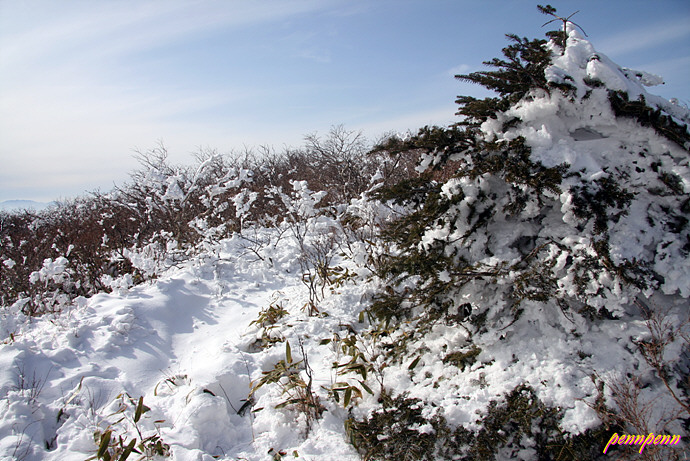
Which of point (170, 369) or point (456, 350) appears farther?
point (170, 369)

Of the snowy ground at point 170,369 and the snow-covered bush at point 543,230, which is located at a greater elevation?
the snow-covered bush at point 543,230

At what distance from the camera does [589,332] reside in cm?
242

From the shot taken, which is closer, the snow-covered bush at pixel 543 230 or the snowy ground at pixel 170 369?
the snow-covered bush at pixel 543 230

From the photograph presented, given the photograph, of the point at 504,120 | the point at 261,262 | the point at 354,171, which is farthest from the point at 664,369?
the point at 354,171

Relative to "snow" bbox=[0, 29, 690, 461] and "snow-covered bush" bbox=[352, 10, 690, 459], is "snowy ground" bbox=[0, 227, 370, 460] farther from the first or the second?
"snow-covered bush" bbox=[352, 10, 690, 459]

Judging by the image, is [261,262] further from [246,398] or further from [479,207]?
[479,207]

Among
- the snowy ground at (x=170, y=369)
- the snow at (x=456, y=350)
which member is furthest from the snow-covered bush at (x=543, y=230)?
the snowy ground at (x=170, y=369)

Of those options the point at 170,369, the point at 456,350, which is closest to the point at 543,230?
the point at 456,350

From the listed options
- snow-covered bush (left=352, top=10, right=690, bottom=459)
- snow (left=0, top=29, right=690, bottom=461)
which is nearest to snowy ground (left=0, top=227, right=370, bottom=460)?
snow (left=0, top=29, right=690, bottom=461)

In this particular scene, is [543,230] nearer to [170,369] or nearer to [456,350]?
[456,350]

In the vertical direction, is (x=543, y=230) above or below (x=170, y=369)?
above

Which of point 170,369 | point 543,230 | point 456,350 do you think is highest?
point 543,230

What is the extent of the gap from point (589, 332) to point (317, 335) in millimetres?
2711

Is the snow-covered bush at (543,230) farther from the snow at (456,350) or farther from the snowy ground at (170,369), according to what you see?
the snowy ground at (170,369)
